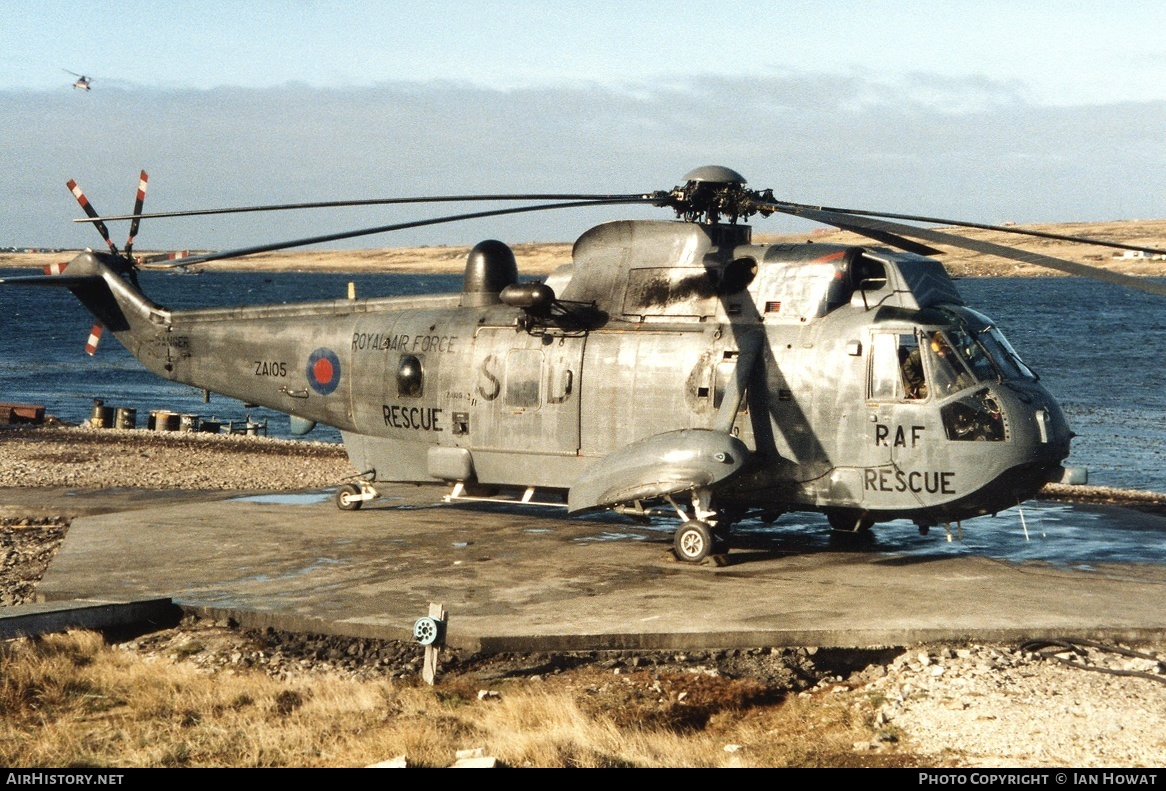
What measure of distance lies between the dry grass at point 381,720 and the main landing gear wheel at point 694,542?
413cm

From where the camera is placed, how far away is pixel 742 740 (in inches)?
373

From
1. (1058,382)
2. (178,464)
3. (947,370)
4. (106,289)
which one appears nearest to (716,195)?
(947,370)

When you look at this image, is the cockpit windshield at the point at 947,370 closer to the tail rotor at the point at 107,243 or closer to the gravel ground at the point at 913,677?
the gravel ground at the point at 913,677

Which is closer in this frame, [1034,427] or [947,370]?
[1034,427]

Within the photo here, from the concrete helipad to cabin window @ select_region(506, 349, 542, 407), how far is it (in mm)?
2130

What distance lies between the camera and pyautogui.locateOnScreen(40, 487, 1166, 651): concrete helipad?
1201 centimetres

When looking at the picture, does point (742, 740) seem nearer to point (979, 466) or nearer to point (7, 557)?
point (979, 466)

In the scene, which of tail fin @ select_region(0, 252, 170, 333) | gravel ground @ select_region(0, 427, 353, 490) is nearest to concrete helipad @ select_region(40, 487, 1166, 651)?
tail fin @ select_region(0, 252, 170, 333)

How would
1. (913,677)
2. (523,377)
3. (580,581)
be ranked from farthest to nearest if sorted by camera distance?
(523,377), (580,581), (913,677)

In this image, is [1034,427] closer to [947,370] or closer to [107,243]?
[947,370]

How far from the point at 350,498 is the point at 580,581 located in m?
6.39

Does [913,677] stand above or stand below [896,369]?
below

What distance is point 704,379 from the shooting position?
15.9m

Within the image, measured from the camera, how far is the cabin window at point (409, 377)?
18.3m
